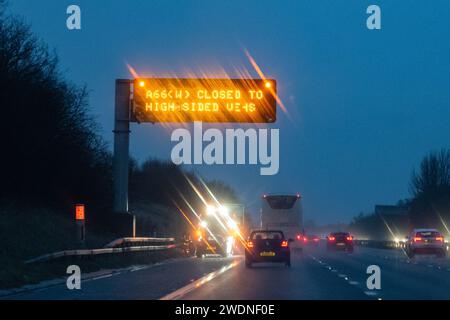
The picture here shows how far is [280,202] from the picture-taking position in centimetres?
6669

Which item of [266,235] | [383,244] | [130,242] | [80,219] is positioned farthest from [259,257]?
[383,244]

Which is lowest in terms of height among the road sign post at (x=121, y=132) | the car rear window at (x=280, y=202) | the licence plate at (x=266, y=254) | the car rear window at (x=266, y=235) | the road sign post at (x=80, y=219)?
the licence plate at (x=266, y=254)

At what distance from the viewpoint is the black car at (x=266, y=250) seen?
41.8 m

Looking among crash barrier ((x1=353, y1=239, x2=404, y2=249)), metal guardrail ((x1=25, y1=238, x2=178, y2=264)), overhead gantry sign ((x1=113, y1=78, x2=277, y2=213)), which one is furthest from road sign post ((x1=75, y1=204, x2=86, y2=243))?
crash barrier ((x1=353, y1=239, x2=404, y2=249))

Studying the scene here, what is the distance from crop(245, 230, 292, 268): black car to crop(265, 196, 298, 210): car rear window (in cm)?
2400

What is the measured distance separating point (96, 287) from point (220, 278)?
20.2 ft

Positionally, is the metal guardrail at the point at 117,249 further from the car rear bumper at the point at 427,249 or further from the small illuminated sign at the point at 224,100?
Answer: the car rear bumper at the point at 427,249

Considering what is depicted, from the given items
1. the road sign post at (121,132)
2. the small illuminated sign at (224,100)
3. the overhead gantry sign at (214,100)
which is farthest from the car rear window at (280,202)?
the small illuminated sign at (224,100)

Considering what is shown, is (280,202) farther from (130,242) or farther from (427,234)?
(130,242)

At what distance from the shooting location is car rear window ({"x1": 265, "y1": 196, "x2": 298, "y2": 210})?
66562 millimetres

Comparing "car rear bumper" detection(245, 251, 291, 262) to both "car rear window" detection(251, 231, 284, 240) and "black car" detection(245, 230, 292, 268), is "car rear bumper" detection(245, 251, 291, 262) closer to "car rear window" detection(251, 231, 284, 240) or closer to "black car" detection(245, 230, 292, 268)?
"black car" detection(245, 230, 292, 268)

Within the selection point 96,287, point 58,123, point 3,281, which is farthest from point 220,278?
point 58,123

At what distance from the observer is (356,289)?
26.0 meters

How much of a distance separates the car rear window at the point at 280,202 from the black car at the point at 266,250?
24002mm
